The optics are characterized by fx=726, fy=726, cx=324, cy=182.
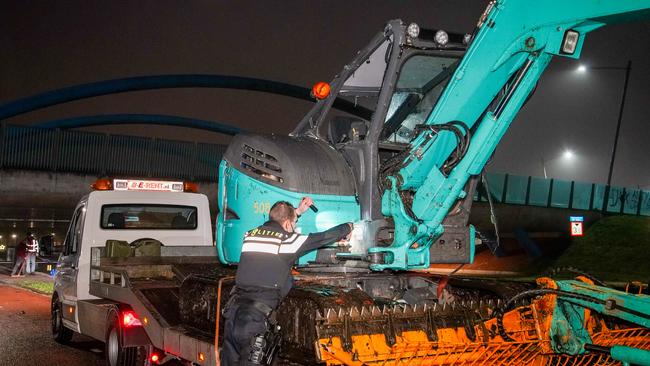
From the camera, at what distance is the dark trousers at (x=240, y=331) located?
5684 mm

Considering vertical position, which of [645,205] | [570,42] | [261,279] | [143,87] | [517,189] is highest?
[143,87]

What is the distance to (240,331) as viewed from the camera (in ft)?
18.8

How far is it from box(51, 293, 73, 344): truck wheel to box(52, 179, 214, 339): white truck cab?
0.04m

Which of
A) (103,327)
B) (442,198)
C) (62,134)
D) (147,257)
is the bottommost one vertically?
(103,327)

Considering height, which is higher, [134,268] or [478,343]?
[134,268]

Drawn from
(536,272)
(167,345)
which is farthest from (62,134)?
(167,345)

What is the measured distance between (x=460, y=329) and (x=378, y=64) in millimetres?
2749

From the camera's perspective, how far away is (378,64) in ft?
23.9

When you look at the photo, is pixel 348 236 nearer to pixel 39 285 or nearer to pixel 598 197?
pixel 39 285

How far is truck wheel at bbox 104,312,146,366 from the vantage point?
8.48 metres

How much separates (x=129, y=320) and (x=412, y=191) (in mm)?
3863

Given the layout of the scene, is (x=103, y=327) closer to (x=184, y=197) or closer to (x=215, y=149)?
(x=184, y=197)

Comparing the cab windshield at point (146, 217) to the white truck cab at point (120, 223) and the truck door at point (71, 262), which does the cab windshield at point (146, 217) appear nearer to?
the white truck cab at point (120, 223)

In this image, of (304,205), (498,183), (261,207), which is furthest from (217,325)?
(498,183)
